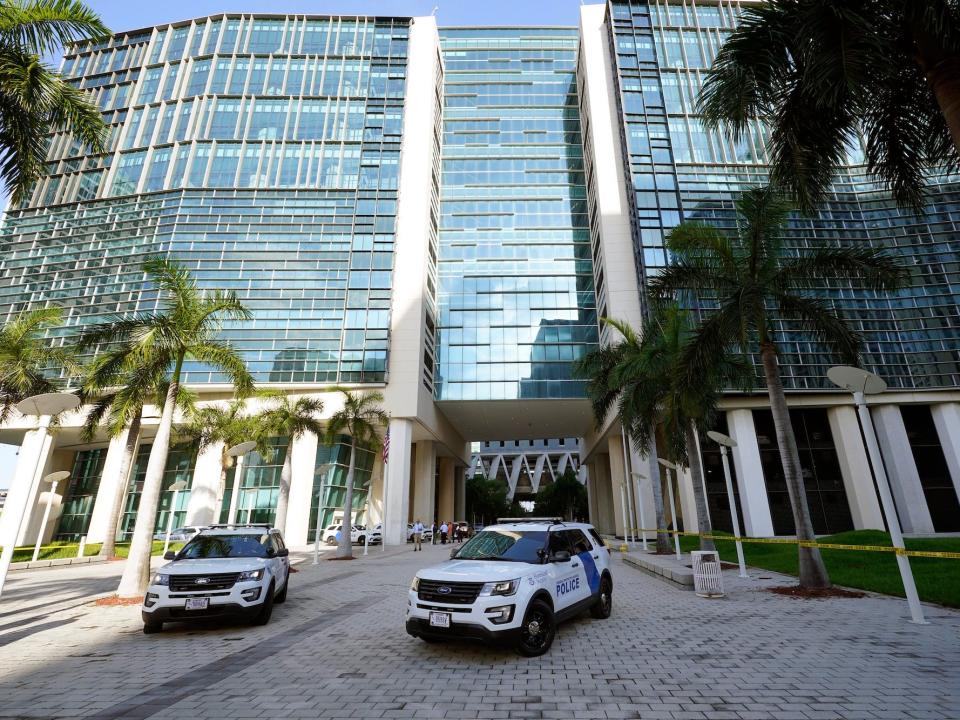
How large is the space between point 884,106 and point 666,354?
1240 centimetres

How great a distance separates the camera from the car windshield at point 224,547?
9.38m

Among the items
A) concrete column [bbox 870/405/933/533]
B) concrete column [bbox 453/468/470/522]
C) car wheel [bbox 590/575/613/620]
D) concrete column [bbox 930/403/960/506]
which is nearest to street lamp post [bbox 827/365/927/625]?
car wheel [bbox 590/575/613/620]

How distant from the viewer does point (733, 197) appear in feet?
126

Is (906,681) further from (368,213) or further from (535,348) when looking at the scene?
(368,213)

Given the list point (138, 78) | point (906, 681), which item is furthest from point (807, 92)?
point (138, 78)

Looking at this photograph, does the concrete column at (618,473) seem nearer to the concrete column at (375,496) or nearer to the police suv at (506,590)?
the concrete column at (375,496)

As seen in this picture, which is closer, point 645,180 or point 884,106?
point 884,106

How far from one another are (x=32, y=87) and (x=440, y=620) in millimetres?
11574

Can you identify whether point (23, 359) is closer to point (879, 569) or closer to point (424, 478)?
point (424, 478)

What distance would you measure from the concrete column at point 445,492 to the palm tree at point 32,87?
50.5m

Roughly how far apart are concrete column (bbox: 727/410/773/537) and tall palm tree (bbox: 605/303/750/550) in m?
13.7

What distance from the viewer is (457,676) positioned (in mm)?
5734

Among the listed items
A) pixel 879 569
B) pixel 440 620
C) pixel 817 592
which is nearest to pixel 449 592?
pixel 440 620

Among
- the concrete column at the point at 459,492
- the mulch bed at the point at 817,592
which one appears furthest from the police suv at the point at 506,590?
the concrete column at the point at 459,492
